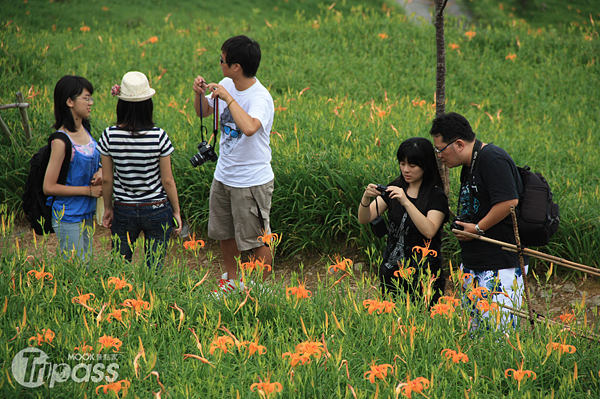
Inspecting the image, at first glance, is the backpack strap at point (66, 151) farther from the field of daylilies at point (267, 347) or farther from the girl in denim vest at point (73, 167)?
the field of daylilies at point (267, 347)

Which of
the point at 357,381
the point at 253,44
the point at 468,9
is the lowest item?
the point at 357,381

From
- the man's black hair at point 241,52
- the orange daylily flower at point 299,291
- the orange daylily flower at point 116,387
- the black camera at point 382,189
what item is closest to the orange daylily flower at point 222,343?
the orange daylily flower at point 116,387

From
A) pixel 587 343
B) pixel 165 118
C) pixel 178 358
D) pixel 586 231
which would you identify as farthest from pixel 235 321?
pixel 165 118

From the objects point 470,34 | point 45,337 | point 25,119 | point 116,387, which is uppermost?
point 470,34

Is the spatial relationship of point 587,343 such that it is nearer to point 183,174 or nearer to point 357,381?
point 357,381

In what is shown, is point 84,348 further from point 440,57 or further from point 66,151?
point 440,57

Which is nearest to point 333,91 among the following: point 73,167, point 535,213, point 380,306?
point 73,167

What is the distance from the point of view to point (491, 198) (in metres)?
2.52

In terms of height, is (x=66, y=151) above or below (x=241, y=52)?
below

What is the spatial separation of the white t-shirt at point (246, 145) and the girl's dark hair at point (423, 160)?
0.94m

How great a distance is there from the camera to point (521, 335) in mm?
2115

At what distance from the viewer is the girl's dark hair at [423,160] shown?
2.75 meters

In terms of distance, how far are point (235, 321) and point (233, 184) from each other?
1316 millimetres

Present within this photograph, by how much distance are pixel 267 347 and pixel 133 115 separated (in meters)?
1.68
